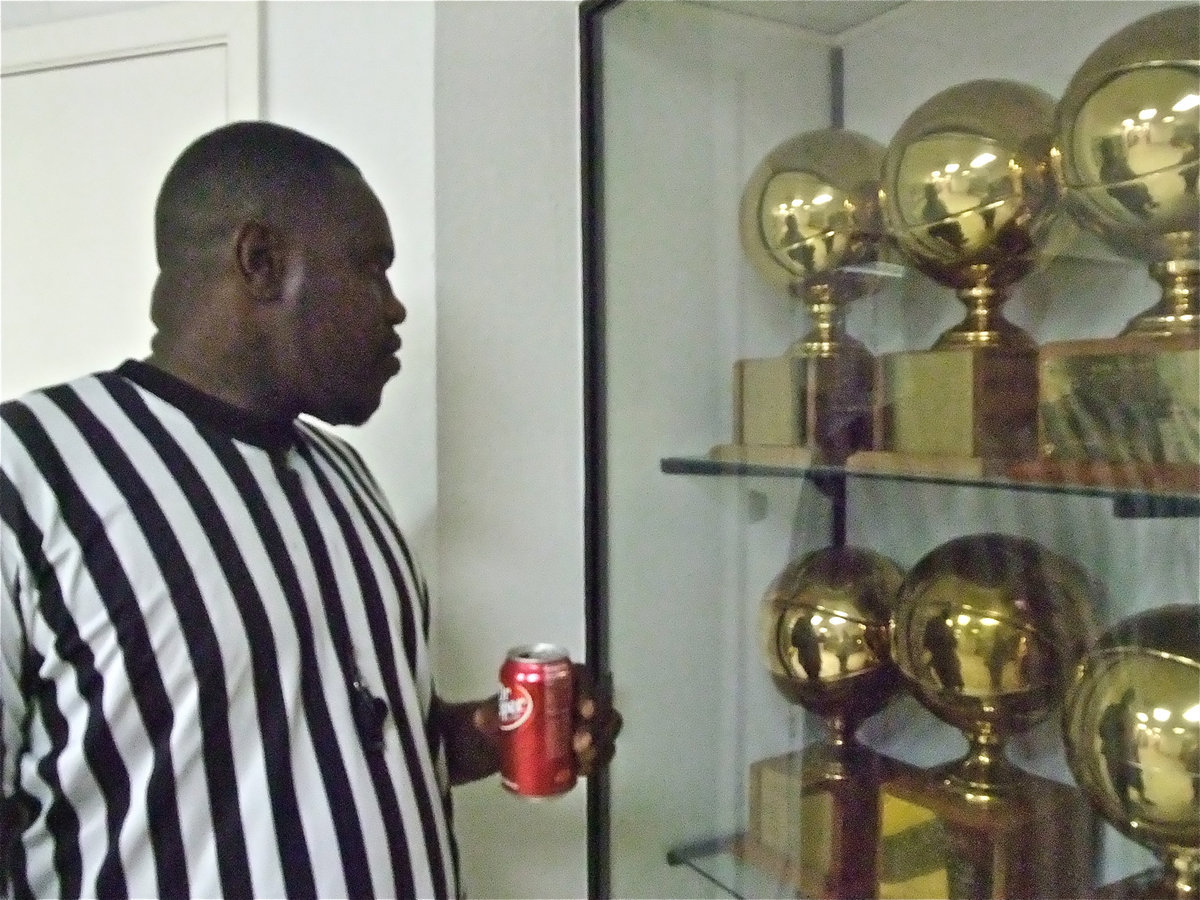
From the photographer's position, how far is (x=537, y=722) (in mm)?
858

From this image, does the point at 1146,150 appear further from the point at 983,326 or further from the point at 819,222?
the point at 819,222

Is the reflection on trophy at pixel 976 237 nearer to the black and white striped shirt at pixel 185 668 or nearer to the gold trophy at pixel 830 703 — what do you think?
the gold trophy at pixel 830 703

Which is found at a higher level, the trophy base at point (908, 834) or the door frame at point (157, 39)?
the door frame at point (157, 39)

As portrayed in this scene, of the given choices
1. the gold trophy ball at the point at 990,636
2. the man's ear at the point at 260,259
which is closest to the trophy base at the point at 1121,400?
the gold trophy ball at the point at 990,636

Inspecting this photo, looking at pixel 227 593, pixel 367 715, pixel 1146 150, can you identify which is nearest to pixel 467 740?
pixel 367 715

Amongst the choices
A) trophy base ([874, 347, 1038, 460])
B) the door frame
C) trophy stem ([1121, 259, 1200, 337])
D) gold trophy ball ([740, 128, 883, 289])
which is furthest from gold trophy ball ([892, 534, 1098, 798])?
the door frame

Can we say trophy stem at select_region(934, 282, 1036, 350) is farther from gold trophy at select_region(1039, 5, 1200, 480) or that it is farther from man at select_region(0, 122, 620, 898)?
man at select_region(0, 122, 620, 898)

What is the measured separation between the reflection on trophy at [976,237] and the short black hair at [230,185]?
51 centimetres

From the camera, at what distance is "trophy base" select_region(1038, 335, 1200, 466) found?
0.69 meters

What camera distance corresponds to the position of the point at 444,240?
1.08 meters

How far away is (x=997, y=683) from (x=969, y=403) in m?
0.24

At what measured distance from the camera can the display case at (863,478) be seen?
0.81m

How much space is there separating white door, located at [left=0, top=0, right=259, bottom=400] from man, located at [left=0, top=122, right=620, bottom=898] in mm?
498

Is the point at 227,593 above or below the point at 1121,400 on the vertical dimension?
below
